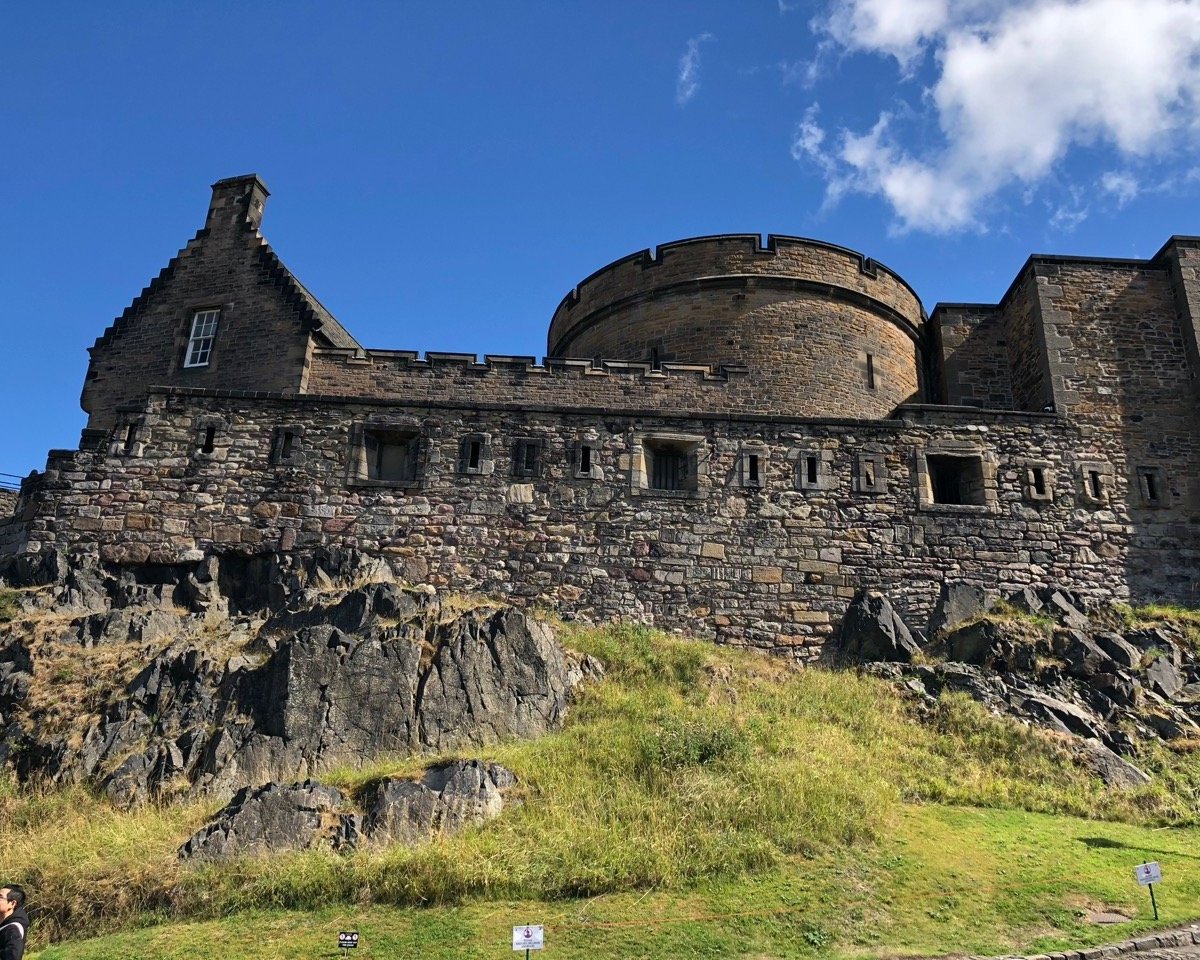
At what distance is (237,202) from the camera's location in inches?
800

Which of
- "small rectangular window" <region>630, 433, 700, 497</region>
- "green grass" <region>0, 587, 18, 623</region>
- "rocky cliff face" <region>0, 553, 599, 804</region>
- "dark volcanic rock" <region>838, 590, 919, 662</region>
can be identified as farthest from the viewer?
"small rectangular window" <region>630, 433, 700, 497</region>

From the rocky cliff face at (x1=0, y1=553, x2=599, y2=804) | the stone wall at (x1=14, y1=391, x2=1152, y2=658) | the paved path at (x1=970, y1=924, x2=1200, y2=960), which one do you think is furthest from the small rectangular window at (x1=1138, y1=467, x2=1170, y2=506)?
the rocky cliff face at (x1=0, y1=553, x2=599, y2=804)

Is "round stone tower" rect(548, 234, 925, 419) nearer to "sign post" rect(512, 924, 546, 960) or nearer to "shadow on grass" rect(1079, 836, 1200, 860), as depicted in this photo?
"shadow on grass" rect(1079, 836, 1200, 860)

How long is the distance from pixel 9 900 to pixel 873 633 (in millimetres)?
12438

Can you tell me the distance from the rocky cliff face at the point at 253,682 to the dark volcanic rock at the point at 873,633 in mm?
4443

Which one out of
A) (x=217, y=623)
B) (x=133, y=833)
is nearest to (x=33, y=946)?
(x=133, y=833)

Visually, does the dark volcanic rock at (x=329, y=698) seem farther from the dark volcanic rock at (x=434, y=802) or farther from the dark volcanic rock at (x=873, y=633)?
the dark volcanic rock at (x=873, y=633)

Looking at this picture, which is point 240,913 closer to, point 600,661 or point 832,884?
point 832,884

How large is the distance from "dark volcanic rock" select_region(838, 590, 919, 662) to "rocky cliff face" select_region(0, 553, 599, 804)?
4.44m

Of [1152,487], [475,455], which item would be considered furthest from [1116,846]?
[475,455]

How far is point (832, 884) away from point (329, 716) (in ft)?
21.7

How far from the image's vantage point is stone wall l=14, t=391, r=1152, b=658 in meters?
16.7

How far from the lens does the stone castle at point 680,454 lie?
55.1ft

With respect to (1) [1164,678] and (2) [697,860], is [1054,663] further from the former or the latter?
(2) [697,860]
